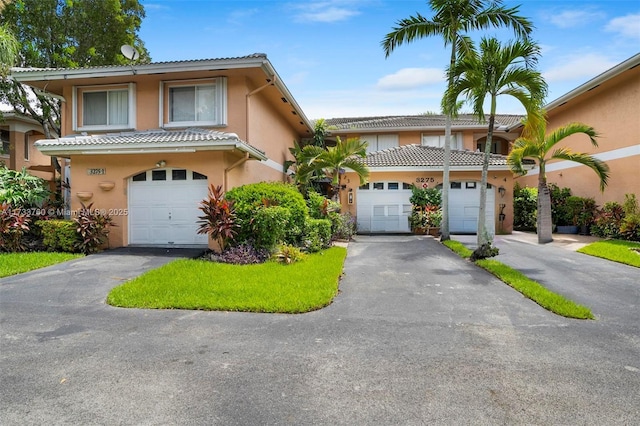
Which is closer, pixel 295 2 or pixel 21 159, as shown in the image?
pixel 295 2

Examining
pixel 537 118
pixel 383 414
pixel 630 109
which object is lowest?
pixel 383 414

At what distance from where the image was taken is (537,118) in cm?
1116

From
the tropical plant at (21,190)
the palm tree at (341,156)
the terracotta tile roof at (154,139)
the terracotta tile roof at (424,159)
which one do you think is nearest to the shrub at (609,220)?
the terracotta tile roof at (424,159)

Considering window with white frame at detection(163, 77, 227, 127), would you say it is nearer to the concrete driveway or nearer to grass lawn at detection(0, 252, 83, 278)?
grass lawn at detection(0, 252, 83, 278)

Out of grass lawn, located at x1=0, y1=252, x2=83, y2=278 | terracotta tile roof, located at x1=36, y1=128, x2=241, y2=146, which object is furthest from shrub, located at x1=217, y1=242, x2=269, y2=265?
grass lawn, located at x1=0, y1=252, x2=83, y2=278

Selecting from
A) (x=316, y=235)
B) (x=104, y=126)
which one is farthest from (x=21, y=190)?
(x=316, y=235)

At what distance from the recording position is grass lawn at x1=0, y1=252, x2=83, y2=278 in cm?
878

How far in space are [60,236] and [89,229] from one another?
842mm

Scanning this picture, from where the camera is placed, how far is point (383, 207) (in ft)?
61.9

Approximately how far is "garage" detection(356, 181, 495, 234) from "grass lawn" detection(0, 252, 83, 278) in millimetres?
12339

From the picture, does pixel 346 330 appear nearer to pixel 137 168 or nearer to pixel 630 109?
pixel 137 168

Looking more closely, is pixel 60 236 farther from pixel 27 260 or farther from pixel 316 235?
pixel 316 235

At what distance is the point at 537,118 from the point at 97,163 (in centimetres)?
1348

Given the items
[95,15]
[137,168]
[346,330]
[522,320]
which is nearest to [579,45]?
[522,320]
